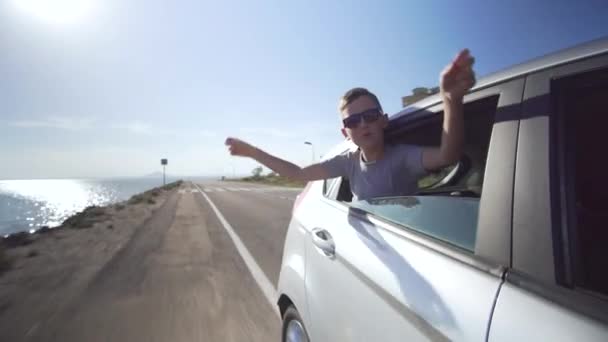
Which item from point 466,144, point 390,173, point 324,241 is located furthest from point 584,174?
point 324,241

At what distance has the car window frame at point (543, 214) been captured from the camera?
0.73 metres

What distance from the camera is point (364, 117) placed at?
1779 mm

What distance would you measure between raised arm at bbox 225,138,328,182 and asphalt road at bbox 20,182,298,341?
5.14 feet

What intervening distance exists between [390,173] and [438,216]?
22.6 inches

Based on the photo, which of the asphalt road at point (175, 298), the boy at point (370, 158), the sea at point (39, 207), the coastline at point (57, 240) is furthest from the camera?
the sea at point (39, 207)

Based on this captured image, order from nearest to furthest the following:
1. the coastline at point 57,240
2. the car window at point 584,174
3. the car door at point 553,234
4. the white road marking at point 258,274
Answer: the car door at point 553,234 → the car window at point 584,174 → the white road marking at point 258,274 → the coastline at point 57,240

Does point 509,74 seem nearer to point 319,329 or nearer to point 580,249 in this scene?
point 580,249

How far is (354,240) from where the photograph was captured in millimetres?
1443

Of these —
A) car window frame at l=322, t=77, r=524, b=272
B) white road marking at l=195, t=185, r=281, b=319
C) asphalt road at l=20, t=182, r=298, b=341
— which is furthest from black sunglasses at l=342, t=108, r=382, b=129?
white road marking at l=195, t=185, r=281, b=319

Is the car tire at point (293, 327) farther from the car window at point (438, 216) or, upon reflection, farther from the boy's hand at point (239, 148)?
the boy's hand at point (239, 148)

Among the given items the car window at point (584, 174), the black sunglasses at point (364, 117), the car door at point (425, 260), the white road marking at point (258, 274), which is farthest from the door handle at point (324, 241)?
the white road marking at point (258, 274)

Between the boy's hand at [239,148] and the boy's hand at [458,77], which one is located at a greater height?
the boy's hand at [458,77]

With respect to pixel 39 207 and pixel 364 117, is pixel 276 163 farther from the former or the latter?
pixel 39 207

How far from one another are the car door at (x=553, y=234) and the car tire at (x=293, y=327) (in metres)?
1.29
